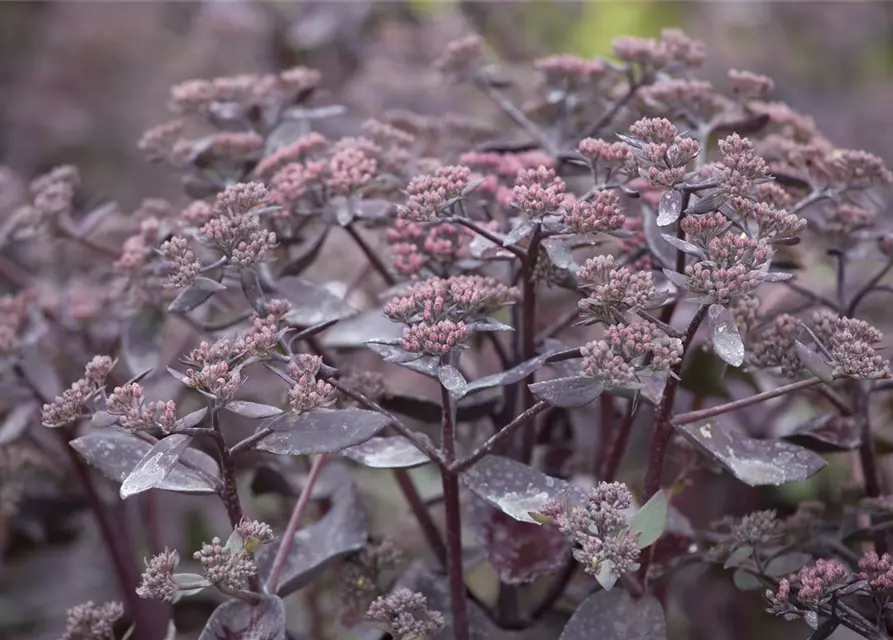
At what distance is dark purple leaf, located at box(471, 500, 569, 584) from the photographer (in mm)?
803

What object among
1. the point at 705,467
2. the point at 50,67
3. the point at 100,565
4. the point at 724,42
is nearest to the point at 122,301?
the point at 100,565

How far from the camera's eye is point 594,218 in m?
0.66

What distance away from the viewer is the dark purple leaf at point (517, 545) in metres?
0.80

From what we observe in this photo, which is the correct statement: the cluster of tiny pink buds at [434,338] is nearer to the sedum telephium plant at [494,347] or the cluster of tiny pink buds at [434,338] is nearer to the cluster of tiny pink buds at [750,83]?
the sedum telephium plant at [494,347]

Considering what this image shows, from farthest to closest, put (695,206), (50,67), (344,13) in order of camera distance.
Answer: (50,67) < (344,13) < (695,206)

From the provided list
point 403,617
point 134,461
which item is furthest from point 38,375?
point 403,617

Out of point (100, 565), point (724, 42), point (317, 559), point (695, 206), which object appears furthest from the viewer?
point (724, 42)

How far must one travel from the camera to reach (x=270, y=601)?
0.71 metres

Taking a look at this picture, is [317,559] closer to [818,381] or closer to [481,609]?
[481,609]

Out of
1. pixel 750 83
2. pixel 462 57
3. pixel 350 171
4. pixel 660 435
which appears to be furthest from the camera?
pixel 462 57

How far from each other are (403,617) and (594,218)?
1.07 feet

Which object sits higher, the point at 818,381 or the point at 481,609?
the point at 818,381

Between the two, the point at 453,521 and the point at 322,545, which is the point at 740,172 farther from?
the point at 322,545

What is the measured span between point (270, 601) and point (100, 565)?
2.14ft
